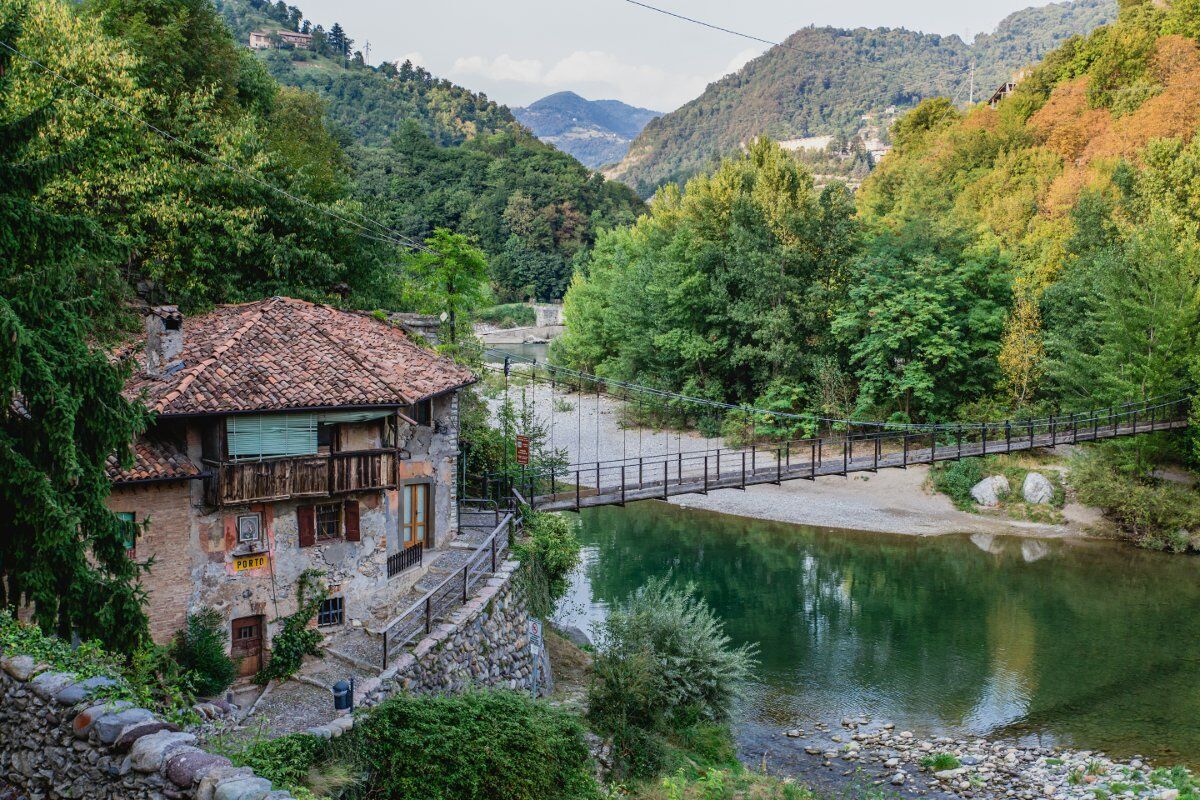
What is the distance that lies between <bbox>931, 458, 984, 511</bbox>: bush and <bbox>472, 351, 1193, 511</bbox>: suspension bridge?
37.7 inches

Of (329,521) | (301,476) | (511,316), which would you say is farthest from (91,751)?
(511,316)

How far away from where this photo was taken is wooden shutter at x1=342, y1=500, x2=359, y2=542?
1388 centimetres

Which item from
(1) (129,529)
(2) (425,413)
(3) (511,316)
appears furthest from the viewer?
(3) (511,316)

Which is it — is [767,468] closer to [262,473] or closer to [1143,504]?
[1143,504]

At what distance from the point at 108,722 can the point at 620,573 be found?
20.1 m

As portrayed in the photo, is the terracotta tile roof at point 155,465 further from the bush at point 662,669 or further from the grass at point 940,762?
the grass at point 940,762

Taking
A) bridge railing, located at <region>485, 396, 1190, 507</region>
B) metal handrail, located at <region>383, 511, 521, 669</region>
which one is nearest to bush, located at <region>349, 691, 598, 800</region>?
metal handrail, located at <region>383, 511, 521, 669</region>

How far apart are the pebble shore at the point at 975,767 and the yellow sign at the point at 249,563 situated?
30.0 ft

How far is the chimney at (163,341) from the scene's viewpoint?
42.7 ft

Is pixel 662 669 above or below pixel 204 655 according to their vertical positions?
below

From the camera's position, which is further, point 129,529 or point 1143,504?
point 1143,504

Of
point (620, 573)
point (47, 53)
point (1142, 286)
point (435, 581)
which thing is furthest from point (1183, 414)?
point (47, 53)

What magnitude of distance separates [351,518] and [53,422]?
20.5 ft

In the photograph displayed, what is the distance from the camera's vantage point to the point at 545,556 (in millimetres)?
17797
